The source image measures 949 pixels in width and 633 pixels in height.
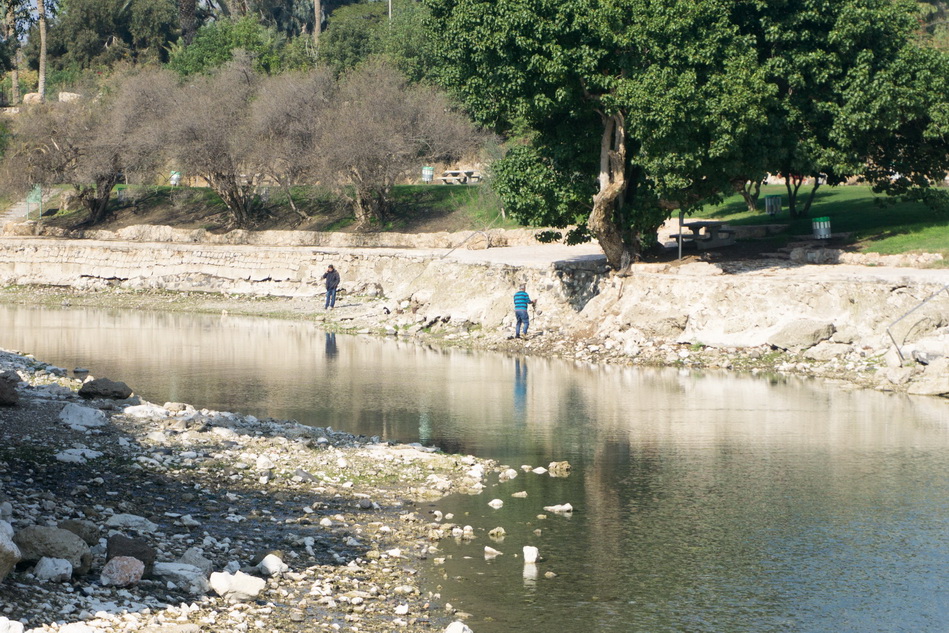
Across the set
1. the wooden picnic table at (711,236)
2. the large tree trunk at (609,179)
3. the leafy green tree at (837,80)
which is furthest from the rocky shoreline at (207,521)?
the wooden picnic table at (711,236)

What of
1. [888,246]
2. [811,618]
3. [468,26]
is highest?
[468,26]

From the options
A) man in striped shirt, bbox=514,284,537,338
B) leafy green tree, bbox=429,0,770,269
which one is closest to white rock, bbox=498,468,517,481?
leafy green tree, bbox=429,0,770,269

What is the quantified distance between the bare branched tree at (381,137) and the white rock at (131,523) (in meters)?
36.7

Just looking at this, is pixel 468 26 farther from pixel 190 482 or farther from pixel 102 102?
pixel 102 102

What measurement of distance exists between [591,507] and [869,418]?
8.93 m

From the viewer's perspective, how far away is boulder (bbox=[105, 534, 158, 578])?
10375mm

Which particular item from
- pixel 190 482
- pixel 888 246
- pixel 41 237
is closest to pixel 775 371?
pixel 888 246

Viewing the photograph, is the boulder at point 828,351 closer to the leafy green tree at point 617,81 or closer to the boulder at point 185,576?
the leafy green tree at point 617,81

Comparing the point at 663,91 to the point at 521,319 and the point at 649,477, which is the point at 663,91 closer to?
the point at 521,319

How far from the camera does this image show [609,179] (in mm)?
30625

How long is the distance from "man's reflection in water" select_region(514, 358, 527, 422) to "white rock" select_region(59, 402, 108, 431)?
756 cm

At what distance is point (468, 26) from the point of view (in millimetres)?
29328

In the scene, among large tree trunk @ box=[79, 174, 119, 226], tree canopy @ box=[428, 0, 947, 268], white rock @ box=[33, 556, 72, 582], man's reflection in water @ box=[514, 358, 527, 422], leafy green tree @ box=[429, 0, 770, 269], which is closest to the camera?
white rock @ box=[33, 556, 72, 582]

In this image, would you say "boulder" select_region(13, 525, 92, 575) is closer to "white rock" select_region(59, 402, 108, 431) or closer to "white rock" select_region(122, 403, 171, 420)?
"white rock" select_region(59, 402, 108, 431)
